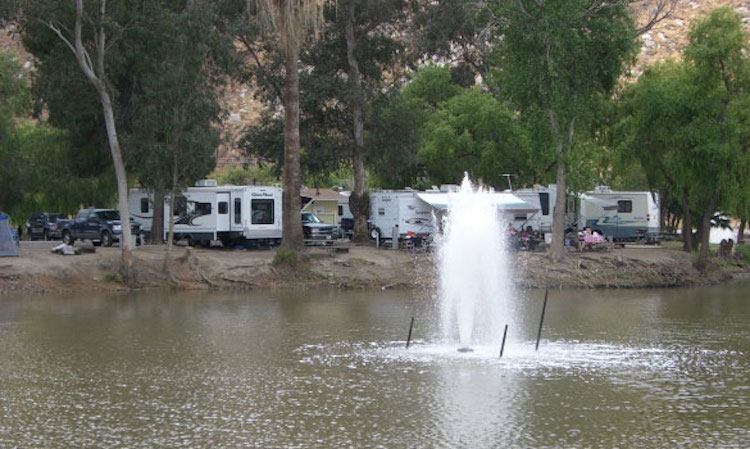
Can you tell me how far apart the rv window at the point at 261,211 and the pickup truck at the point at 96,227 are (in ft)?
19.2

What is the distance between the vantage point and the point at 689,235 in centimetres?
5216

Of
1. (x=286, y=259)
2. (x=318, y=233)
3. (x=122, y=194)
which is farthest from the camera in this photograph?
(x=318, y=233)

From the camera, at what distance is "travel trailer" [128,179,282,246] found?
50906 millimetres

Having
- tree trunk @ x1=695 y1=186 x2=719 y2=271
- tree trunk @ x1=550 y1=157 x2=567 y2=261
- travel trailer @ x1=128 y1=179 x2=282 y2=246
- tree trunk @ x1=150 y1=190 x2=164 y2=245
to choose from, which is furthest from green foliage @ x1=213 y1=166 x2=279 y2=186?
tree trunk @ x1=695 y1=186 x2=719 y2=271

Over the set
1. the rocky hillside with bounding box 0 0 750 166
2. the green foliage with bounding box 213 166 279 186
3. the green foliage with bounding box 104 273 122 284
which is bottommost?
the green foliage with bounding box 104 273 122 284

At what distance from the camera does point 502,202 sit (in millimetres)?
52844

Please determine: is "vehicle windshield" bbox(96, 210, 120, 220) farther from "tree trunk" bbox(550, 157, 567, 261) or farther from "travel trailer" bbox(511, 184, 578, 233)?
"tree trunk" bbox(550, 157, 567, 261)

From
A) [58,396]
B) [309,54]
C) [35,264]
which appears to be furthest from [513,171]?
[58,396]

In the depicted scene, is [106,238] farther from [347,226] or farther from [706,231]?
[706,231]

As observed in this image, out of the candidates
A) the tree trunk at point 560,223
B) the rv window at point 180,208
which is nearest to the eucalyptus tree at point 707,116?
the tree trunk at point 560,223

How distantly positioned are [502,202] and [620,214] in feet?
35.4

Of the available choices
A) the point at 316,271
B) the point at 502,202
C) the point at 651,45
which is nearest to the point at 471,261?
the point at 316,271

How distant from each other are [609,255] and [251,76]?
826 inches

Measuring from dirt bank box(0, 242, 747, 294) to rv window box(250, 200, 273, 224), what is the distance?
15.3 feet
